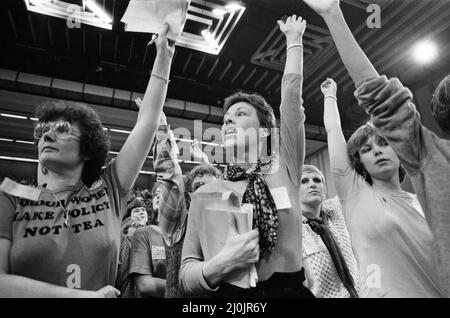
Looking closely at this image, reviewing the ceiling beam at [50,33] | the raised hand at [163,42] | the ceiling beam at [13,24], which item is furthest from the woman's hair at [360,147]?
the ceiling beam at [13,24]

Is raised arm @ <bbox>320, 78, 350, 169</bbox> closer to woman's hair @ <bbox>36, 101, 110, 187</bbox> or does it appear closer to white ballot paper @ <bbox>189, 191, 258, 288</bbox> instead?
white ballot paper @ <bbox>189, 191, 258, 288</bbox>

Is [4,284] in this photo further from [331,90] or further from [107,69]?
[107,69]

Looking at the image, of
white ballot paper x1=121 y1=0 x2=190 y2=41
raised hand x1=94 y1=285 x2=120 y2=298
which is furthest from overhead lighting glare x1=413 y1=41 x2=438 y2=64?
raised hand x1=94 y1=285 x2=120 y2=298

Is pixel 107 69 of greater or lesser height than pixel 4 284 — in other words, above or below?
above

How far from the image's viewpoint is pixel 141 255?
1.71 m

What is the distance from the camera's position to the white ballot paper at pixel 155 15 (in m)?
1.07

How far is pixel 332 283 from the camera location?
4.76ft

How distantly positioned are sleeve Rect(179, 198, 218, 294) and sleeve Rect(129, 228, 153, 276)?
79 centimetres

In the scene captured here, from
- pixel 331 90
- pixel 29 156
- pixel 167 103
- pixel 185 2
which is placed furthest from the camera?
Result: pixel 29 156

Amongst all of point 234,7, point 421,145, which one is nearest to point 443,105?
point 421,145

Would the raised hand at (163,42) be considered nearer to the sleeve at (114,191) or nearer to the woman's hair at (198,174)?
the sleeve at (114,191)

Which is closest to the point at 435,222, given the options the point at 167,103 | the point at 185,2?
the point at 185,2

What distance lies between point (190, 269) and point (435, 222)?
709mm
